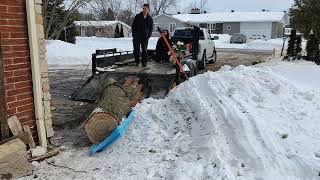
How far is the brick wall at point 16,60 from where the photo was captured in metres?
5.24

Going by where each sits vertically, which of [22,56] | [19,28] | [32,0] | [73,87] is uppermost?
[32,0]

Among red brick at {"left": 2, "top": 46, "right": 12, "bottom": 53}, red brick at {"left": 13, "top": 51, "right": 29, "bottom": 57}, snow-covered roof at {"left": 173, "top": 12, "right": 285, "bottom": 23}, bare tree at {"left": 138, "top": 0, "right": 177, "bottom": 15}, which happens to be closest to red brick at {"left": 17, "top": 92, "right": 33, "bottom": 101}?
red brick at {"left": 13, "top": 51, "right": 29, "bottom": 57}

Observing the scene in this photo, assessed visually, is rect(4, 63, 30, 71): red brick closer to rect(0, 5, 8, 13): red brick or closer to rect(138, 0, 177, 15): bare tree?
rect(0, 5, 8, 13): red brick

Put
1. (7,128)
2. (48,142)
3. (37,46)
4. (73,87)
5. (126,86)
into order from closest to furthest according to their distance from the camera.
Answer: (7,128) < (37,46) < (48,142) < (126,86) < (73,87)

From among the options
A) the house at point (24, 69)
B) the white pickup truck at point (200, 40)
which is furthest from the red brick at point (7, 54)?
the white pickup truck at point (200, 40)

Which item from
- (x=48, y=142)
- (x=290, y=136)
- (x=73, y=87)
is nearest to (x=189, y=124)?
(x=290, y=136)

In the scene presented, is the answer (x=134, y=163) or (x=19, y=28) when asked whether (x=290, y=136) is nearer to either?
(x=134, y=163)

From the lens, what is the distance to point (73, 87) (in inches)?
482

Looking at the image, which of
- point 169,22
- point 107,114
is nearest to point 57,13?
point 107,114

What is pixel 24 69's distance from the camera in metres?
5.55

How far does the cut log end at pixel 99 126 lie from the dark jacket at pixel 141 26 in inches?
198

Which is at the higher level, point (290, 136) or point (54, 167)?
point (290, 136)

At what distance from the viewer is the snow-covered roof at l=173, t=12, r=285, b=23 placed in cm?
6335

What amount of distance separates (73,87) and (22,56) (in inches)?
267
